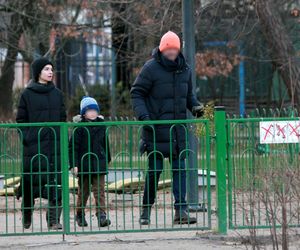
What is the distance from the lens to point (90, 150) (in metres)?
8.91

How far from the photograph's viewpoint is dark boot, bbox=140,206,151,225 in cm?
905

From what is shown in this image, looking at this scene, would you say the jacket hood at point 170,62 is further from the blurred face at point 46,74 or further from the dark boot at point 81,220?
the dark boot at point 81,220

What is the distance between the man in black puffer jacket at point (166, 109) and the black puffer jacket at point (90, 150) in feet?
1.30

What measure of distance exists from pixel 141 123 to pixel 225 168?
0.91m

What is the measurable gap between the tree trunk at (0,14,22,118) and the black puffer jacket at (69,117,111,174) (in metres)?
14.0

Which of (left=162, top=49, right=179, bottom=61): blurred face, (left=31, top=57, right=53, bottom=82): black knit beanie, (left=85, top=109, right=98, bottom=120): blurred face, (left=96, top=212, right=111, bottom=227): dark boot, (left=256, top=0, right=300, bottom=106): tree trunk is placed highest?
(left=256, top=0, right=300, bottom=106): tree trunk

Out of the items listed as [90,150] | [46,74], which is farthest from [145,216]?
[46,74]

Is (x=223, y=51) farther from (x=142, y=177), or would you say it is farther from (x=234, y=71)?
(x=142, y=177)

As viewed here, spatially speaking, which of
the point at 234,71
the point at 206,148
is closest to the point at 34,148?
the point at 206,148

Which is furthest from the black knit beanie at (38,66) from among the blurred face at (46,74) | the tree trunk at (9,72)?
the tree trunk at (9,72)

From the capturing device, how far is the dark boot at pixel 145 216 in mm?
9047

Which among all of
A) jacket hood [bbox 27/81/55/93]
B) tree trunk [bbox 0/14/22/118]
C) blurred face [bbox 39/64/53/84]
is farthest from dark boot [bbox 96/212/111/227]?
tree trunk [bbox 0/14/22/118]

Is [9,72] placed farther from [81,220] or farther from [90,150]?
[90,150]

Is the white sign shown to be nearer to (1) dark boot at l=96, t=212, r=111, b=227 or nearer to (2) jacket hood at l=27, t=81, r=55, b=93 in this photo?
(1) dark boot at l=96, t=212, r=111, b=227
